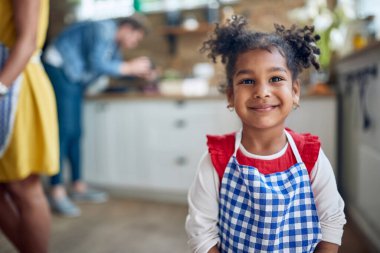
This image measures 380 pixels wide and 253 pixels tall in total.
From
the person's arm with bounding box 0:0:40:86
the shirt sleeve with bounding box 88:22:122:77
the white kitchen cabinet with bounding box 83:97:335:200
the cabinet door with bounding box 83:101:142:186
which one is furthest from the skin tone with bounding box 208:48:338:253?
the cabinet door with bounding box 83:101:142:186

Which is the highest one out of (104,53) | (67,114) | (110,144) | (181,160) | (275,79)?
(104,53)

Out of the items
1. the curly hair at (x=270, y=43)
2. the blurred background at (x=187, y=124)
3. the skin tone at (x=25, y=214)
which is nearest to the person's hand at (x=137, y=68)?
the blurred background at (x=187, y=124)

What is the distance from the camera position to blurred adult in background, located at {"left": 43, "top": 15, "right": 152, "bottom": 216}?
2.24 metres

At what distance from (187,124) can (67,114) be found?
0.82 metres

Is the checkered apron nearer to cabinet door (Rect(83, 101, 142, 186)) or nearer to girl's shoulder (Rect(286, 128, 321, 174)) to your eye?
girl's shoulder (Rect(286, 128, 321, 174))

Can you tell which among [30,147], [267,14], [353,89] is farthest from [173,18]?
[30,147]

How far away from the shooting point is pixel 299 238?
792 millimetres

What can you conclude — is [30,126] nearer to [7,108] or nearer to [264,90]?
[7,108]

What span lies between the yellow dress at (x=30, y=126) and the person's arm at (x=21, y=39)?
6cm

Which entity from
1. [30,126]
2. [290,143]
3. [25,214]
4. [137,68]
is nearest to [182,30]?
[137,68]

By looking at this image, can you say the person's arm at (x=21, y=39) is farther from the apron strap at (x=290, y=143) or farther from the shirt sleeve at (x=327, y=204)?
the shirt sleeve at (x=327, y=204)

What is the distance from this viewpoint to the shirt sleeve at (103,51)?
2273 millimetres

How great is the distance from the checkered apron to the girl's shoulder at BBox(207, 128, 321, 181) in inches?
0.7

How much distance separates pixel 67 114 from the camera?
7.54ft
